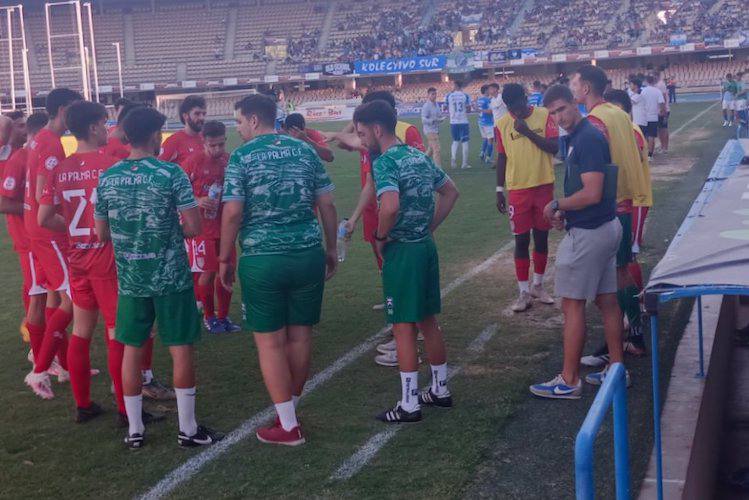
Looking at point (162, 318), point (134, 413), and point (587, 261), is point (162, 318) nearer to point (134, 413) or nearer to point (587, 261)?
point (134, 413)

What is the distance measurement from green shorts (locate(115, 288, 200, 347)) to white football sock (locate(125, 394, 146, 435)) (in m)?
0.34

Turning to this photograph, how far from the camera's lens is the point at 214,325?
793 centimetres

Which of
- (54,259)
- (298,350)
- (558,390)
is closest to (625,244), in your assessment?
(558,390)

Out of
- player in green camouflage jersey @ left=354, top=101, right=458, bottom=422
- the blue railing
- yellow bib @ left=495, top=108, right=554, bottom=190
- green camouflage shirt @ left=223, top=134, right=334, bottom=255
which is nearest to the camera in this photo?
the blue railing

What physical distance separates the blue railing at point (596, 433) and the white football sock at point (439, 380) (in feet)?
8.22

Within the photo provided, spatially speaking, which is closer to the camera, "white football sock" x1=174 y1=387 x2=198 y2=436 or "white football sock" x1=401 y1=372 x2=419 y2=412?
"white football sock" x1=174 y1=387 x2=198 y2=436

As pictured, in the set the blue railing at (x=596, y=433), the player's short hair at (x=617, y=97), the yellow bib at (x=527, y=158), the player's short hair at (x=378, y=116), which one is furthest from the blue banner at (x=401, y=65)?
the blue railing at (x=596, y=433)

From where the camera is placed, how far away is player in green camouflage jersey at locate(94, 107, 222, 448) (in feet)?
16.5

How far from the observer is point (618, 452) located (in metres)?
3.18

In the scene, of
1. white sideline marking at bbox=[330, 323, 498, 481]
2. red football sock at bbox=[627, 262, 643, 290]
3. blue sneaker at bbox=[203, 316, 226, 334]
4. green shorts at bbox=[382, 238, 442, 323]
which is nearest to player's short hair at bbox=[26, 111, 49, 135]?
blue sneaker at bbox=[203, 316, 226, 334]

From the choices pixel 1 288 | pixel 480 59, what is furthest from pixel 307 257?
pixel 480 59

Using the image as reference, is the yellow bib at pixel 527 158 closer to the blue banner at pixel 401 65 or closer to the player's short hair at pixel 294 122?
the player's short hair at pixel 294 122

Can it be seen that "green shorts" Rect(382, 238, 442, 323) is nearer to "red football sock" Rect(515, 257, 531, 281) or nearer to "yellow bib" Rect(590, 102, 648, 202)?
"yellow bib" Rect(590, 102, 648, 202)

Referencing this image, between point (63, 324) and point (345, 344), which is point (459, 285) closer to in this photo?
point (345, 344)
